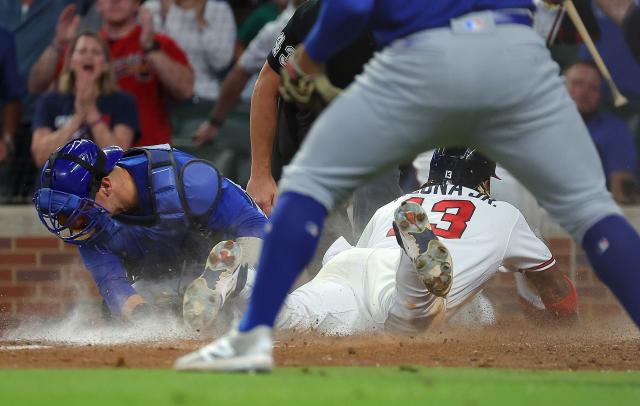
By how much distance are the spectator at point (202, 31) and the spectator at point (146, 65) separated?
153mm

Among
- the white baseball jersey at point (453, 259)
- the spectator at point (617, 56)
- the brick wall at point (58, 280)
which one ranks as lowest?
the brick wall at point (58, 280)

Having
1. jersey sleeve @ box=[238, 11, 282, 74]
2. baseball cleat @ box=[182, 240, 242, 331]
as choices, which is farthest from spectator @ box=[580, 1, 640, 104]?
baseball cleat @ box=[182, 240, 242, 331]

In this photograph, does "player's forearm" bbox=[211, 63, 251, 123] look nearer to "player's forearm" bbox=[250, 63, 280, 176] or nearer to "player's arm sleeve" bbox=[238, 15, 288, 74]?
"player's arm sleeve" bbox=[238, 15, 288, 74]

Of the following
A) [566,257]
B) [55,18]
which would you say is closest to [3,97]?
[55,18]

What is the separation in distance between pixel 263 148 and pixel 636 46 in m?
3.54

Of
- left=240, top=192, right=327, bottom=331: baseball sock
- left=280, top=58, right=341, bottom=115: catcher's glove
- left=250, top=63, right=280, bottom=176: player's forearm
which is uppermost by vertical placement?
left=280, top=58, right=341, bottom=115: catcher's glove

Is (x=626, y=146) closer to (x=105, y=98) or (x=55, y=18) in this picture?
(x=105, y=98)

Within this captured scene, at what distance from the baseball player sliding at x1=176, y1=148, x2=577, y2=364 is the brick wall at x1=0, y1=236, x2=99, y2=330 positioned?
135 inches

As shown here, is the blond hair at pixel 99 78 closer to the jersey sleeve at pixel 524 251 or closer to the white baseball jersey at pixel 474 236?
the white baseball jersey at pixel 474 236

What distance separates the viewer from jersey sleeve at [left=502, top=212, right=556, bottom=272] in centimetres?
607

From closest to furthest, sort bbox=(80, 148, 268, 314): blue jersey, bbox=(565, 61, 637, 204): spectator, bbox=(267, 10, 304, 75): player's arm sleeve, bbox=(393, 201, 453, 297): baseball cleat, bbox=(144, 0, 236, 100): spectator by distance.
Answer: bbox=(393, 201, 453, 297): baseball cleat, bbox=(80, 148, 268, 314): blue jersey, bbox=(267, 10, 304, 75): player's arm sleeve, bbox=(565, 61, 637, 204): spectator, bbox=(144, 0, 236, 100): spectator

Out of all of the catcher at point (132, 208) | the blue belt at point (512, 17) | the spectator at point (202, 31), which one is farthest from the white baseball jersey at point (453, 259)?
the spectator at point (202, 31)

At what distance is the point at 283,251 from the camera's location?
3.56 metres

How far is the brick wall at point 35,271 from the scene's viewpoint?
30.1ft
